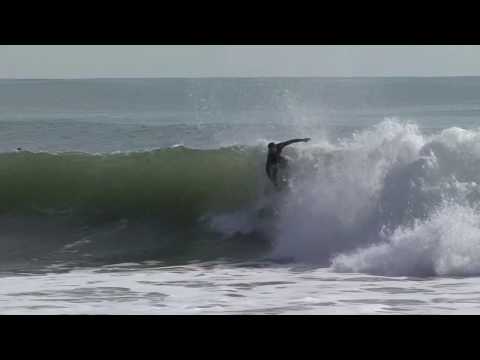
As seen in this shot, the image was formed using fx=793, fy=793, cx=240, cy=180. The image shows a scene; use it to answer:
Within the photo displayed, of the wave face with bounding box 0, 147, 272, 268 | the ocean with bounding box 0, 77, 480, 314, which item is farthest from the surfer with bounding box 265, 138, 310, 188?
the wave face with bounding box 0, 147, 272, 268

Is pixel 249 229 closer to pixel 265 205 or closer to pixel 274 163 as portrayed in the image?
pixel 265 205

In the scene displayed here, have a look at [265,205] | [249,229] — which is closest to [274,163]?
[265,205]

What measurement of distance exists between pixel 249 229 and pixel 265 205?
558mm

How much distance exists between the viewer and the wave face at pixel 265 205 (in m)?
9.69

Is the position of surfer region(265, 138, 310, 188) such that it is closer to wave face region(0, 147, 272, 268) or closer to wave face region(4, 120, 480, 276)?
wave face region(4, 120, 480, 276)

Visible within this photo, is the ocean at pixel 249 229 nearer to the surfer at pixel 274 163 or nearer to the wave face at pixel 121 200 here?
the wave face at pixel 121 200

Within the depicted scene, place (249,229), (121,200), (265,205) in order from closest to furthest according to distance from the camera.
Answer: (249,229)
(265,205)
(121,200)

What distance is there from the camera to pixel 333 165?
12023mm

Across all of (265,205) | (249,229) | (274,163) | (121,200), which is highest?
(274,163)

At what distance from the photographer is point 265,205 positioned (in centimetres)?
1216

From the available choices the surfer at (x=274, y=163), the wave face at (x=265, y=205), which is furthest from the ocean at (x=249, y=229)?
the surfer at (x=274, y=163)

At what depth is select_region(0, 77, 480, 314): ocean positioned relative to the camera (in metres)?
7.95

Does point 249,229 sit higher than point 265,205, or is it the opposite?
point 265,205
